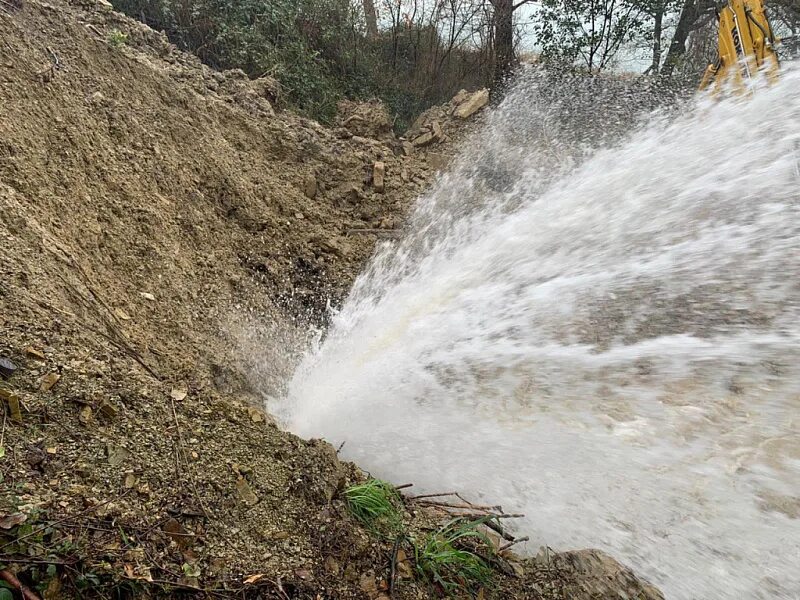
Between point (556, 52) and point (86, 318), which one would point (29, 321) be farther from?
point (556, 52)

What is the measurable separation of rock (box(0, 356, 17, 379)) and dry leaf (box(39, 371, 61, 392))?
9cm

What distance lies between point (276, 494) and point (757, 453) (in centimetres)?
190

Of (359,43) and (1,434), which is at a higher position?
(359,43)

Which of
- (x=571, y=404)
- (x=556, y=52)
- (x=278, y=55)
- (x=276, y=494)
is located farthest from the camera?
(x=556, y=52)

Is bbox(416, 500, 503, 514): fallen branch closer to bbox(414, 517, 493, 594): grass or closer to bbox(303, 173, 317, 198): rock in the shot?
bbox(414, 517, 493, 594): grass

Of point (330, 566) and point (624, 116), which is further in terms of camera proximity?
point (624, 116)

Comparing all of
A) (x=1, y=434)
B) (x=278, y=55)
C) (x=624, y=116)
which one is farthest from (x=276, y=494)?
(x=624, y=116)

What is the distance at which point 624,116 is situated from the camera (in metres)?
6.74

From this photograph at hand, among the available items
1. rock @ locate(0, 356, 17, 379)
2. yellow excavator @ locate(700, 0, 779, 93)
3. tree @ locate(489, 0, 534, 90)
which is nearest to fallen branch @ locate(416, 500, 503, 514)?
rock @ locate(0, 356, 17, 379)

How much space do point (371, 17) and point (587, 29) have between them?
3.45m

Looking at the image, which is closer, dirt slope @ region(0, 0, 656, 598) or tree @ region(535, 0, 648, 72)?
dirt slope @ region(0, 0, 656, 598)

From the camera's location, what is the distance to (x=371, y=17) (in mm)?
8328

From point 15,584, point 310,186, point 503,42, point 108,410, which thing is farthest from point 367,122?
point 15,584

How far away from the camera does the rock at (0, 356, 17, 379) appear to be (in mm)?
1662
